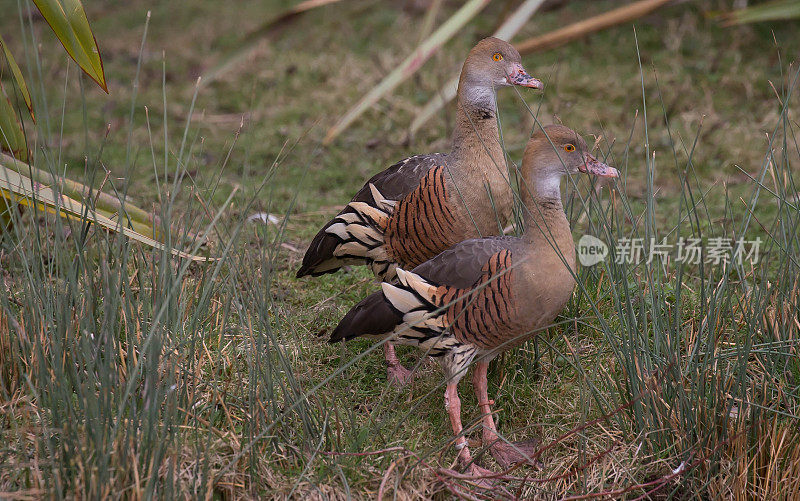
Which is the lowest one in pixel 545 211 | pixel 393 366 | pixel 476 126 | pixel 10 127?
pixel 393 366

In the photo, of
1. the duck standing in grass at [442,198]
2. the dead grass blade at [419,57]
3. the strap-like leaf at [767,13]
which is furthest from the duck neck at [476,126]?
the strap-like leaf at [767,13]

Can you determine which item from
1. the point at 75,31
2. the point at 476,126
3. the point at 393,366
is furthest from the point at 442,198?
the point at 75,31

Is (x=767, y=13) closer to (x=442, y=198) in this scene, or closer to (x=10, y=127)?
(x=442, y=198)

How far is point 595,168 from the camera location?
9.20 ft

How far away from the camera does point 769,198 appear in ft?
15.3

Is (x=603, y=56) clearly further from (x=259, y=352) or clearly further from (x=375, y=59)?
(x=259, y=352)

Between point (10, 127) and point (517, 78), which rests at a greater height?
point (10, 127)

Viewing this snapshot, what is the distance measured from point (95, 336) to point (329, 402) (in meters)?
0.73

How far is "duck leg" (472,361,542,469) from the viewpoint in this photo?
9.16ft

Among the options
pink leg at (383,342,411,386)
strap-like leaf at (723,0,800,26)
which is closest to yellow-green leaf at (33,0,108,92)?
pink leg at (383,342,411,386)

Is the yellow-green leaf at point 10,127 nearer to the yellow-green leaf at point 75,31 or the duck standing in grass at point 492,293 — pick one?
the yellow-green leaf at point 75,31

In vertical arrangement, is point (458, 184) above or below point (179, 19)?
below

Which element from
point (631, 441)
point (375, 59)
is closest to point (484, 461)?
point (631, 441)

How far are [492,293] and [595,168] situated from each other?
54 cm
